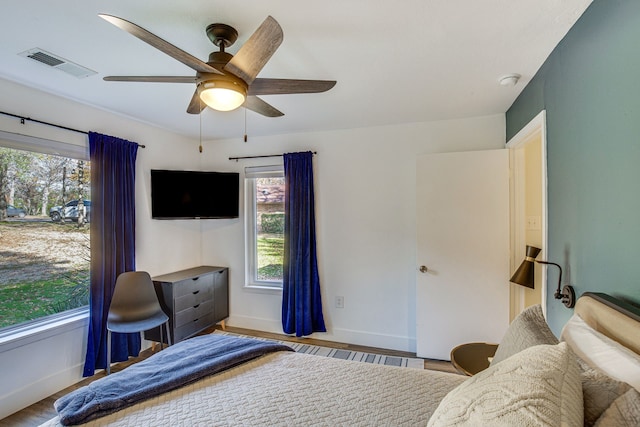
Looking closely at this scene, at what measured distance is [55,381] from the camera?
7.88 feet

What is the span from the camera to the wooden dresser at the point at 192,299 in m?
3.01

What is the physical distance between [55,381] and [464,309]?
3.47m

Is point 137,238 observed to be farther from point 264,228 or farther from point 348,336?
point 348,336

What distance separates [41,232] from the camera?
2.46m

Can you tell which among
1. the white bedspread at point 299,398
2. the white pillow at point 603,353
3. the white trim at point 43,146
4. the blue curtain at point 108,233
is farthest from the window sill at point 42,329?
the white pillow at point 603,353

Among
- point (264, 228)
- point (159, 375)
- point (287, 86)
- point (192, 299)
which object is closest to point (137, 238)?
point (192, 299)

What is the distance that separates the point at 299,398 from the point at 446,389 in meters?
0.63

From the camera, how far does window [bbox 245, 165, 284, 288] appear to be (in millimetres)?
3781

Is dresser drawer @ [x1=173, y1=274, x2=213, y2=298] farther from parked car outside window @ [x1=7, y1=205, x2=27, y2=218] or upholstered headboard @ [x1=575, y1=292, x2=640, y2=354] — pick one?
upholstered headboard @ [x1=575, y1=292, x2=640, y2=354]

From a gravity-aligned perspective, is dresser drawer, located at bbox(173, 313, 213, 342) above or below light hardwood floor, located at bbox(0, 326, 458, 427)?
above

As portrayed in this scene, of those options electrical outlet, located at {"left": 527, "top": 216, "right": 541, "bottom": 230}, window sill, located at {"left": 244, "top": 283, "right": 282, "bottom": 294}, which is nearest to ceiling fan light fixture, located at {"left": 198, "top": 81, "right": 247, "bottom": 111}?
window sill, located at {"left": 244, "top": 283, "right": 282, "bottom": 294}

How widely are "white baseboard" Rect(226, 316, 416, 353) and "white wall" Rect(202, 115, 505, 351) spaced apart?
0.01 meters

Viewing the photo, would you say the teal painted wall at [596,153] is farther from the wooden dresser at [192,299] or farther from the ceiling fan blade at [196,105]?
the wooden dresser at [192,299]

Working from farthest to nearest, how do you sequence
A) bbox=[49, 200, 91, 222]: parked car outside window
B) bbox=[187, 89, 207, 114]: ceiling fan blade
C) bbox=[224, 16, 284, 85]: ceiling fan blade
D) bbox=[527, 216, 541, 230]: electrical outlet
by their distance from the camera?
bbox=[527, 216, 541, 230]: electrical outlet
bbox=[49, 200, 91, 222]: parked car outside window
bbox=[187, 89, 207, 114]: ceiling fan blade
bbox=[224, 16, 284, 85]: ceiling fan blade
